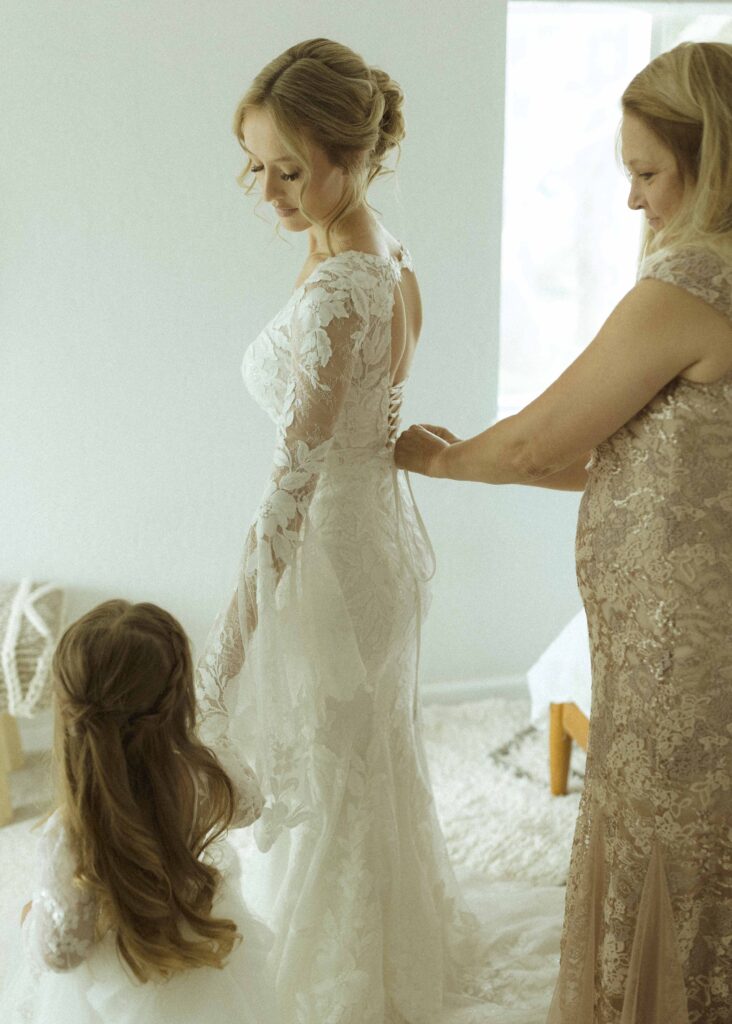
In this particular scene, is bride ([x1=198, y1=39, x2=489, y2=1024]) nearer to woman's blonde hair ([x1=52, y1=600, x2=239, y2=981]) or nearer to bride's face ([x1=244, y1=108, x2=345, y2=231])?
bride's face ([x1=244, y1=108, x2=345, y2=231])

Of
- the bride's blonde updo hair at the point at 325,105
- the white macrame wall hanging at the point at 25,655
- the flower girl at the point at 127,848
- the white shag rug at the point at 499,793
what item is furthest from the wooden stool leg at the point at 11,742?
the bride's blonde updo hair at the point at 325,105

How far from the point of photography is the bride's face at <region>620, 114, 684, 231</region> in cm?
138

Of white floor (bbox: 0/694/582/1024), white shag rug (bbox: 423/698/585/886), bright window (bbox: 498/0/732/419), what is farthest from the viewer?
bright window (bbox: 498/0/732/419)

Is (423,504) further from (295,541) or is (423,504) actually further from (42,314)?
(295,541)

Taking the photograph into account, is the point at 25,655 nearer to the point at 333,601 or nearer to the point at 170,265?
the point at 170,265

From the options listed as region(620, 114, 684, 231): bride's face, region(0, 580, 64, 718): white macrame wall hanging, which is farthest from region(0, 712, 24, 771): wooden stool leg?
region(620, 114, 684, 231): bride's face

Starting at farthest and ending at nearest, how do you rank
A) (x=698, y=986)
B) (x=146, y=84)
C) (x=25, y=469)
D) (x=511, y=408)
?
(x=511, y=408) → (x=25, y=469) → (x=146, y=84) → (x=698, y=986)

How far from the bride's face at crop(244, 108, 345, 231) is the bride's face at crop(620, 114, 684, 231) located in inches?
18.6

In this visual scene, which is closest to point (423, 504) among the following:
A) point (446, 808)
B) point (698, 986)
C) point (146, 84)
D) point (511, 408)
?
point (511, 408)

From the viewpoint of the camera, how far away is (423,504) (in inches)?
127

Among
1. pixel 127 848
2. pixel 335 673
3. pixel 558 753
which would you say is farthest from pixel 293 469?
pixel 558 753

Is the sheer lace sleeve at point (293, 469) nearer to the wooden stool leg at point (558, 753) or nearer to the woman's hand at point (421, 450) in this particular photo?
the woman's hand at point (421, 450)

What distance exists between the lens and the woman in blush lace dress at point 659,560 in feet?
4.35

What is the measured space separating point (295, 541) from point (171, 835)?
48 centimetres
